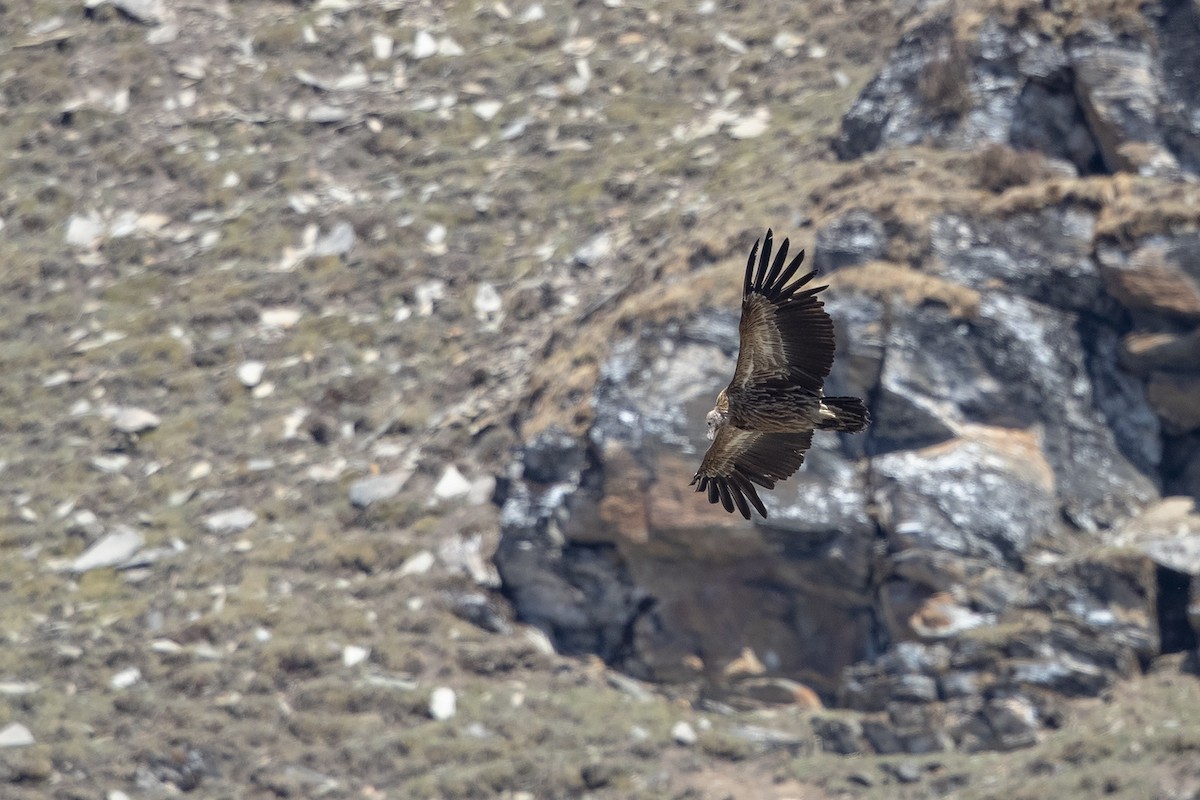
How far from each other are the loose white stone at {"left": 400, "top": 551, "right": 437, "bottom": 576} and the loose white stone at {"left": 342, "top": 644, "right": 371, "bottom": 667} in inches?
48.7

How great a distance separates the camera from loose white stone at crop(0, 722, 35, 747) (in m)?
19.5

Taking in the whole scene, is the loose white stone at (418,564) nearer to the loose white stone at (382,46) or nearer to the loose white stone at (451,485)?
the loose white stone at (451,485)

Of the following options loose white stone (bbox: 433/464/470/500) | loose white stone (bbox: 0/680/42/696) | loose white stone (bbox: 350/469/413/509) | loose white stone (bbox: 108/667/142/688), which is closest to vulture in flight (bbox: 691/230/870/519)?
loose white stone (bbox: 433/464/470/500)

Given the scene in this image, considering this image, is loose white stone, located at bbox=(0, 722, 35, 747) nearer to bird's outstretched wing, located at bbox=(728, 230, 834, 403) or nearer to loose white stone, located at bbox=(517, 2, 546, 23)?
bird's outstretched wing, located at bbox=(728, 230, 834, 403)

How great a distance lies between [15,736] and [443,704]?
468 cm

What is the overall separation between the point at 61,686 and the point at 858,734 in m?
8.96

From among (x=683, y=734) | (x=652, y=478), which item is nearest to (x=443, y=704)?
(x=683, y=734)

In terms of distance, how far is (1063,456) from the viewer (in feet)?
65.5

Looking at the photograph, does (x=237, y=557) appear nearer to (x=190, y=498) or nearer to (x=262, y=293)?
(x=190, y=498)

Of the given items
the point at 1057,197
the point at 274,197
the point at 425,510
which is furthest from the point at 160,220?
the point at 1057,197

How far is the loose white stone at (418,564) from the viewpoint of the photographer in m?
A: 21.3

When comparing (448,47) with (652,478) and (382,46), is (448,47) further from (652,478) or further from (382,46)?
(652,478)

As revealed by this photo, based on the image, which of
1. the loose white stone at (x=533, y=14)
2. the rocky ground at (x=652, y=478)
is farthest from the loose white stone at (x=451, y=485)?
the loose white stone at (x=533, y=14)

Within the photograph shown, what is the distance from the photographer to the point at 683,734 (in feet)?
62.6
